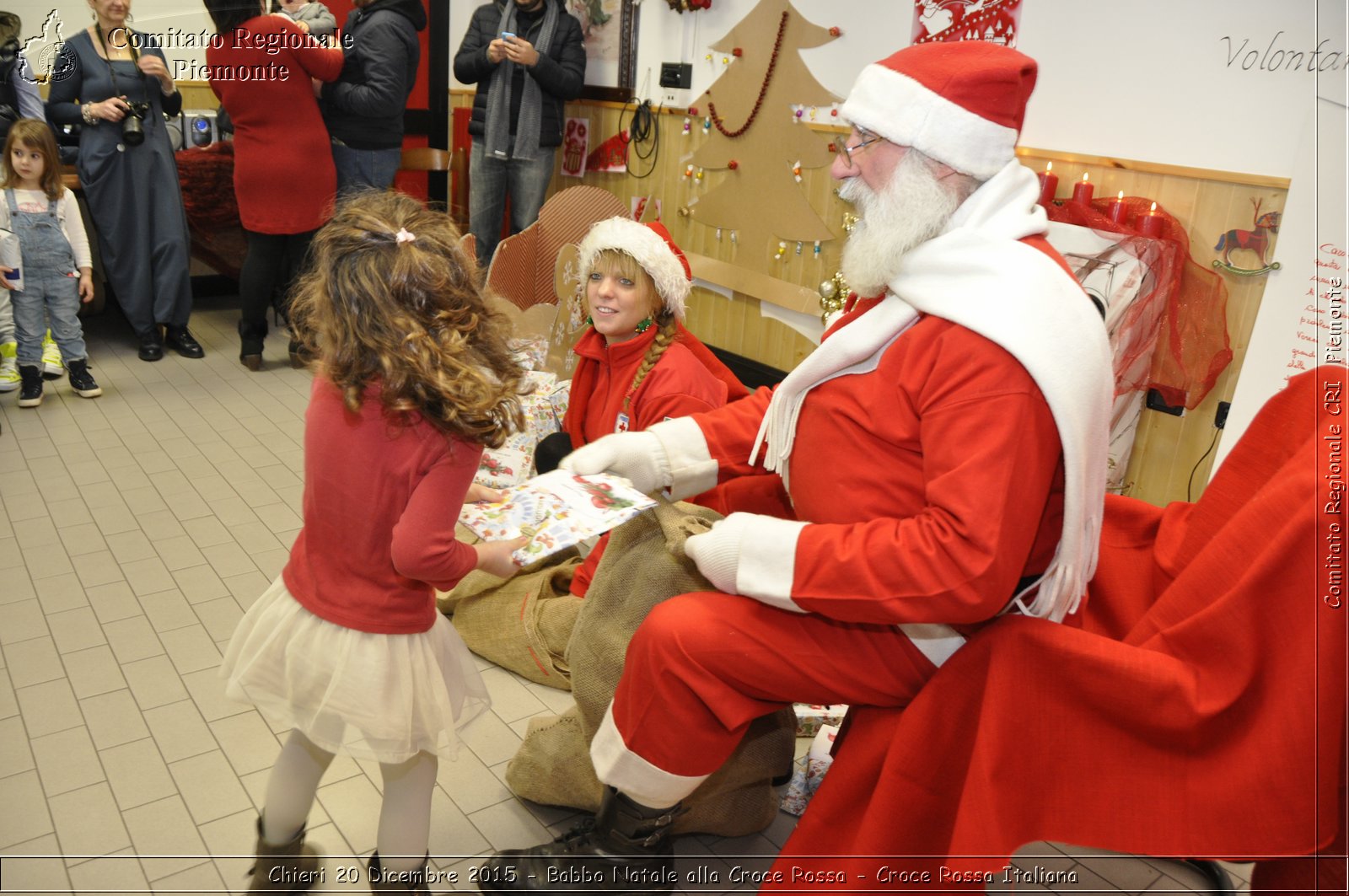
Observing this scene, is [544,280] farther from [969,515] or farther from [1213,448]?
[969,515]

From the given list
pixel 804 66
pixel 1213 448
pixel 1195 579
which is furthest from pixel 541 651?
pixel 804 66

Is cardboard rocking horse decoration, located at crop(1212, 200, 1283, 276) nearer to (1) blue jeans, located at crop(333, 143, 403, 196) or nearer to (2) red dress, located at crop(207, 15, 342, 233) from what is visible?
(2) red dress, located at crop(207, 15, 342, 233)

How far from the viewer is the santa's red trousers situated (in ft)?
5.22

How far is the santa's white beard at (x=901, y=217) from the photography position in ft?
5.40

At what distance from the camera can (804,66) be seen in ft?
14.9

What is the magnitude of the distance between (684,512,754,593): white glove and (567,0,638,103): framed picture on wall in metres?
4.37

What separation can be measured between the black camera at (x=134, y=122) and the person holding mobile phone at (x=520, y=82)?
1531mm

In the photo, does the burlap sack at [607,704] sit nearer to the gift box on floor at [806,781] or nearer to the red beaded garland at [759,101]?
the gift box on floor at [806,781]

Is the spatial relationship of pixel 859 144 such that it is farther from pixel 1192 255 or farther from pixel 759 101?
pixel 759 101

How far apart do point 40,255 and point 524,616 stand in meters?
2.85

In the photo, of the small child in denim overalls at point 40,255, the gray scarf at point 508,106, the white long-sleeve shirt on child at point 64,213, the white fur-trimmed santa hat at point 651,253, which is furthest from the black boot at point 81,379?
the white fur-trimmed santa hat at point 651,253

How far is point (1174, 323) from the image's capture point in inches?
129

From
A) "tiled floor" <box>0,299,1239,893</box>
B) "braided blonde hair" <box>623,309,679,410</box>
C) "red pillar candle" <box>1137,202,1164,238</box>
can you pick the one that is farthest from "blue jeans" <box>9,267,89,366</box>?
"red pillar candle" <box>1137,202,1164,238</box>

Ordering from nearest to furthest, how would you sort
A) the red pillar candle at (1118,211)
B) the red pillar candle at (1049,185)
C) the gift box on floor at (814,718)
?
the gift box on floor at (814,718) < the red pillar candle at (1118,211) < the red pillar candle at (1049,185)
